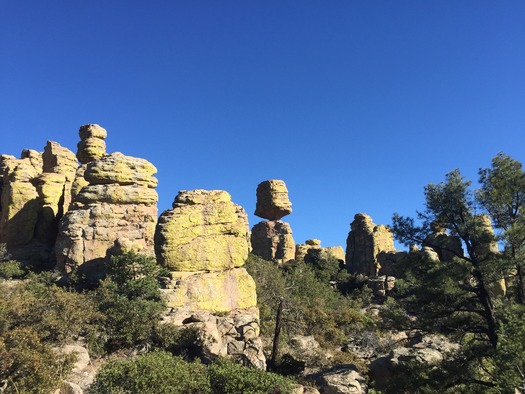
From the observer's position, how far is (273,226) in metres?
57.5

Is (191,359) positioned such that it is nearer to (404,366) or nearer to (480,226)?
(404,366)

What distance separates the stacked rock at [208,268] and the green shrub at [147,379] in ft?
17.9

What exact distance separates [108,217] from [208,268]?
369 inches

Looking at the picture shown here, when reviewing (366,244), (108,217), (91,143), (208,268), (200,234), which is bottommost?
(208,268)

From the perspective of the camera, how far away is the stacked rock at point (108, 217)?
28531 millimetres

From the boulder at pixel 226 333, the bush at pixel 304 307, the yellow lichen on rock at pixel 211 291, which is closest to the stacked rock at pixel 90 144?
the bush at pixel 304 307

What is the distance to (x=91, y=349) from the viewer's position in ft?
62.3

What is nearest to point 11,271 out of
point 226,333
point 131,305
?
point 131,305

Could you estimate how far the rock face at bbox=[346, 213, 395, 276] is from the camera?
6122 centimetres

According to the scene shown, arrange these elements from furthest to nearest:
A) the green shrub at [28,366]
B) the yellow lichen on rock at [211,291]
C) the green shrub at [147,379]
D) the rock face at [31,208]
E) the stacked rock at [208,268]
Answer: the rock face at [31,208] < the yellow lichen on rock at [211,291] < the stacked rock at [208,268] < the green shrub at [147,379] < the green shrub at [28,366]

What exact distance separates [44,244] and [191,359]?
84.9ft

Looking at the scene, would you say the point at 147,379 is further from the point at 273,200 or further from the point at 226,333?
the point at 273,200

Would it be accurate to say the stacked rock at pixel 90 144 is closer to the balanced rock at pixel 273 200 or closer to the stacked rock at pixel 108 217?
the stacked rock at pixel 108 217

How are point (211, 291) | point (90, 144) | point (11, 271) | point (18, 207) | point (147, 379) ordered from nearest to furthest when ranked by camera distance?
point (147, 379) → point (211, 291) → point (11, 271) → point (18, 207) → point (90, 144)
